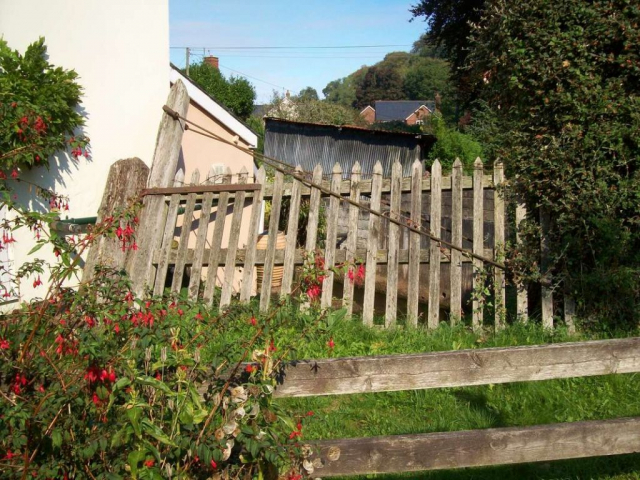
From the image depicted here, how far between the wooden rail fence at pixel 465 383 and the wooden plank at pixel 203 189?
326 centimetres

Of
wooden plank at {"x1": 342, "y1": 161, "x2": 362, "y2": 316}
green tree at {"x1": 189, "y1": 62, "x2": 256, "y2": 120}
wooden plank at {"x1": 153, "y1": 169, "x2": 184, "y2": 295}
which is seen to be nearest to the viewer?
wooden plank at {"x1": 342, "y1": 161, "x2": 362, "y2": 316}

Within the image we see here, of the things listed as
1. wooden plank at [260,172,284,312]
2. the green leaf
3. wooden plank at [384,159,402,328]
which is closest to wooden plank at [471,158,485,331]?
wooden plank at [384,159,402,328]

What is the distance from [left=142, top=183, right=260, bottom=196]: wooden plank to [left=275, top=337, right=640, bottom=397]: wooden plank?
3252 millimetres

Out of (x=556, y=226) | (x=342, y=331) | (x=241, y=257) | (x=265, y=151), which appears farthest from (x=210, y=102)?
(x=265, y=151)

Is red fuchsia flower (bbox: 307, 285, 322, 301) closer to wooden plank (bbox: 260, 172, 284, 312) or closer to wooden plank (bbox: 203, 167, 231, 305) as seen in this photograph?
wooden plank (bbox: 260, 172, 284, 312)

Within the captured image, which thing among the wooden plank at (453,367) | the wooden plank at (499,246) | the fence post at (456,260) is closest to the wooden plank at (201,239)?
the fence post at (456,260)

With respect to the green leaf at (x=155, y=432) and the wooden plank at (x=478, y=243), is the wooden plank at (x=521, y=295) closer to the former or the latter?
the wooden plank at (x=478, y=243)

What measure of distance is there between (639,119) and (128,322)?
3.96 meters

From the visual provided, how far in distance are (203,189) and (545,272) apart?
3.08m

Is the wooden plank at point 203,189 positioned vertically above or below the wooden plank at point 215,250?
above

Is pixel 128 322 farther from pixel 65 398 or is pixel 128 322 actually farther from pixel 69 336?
pixel 65 398

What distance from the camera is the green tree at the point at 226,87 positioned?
3406 cm

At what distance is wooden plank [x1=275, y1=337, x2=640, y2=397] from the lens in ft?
9.21

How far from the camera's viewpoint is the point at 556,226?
5070 mm
